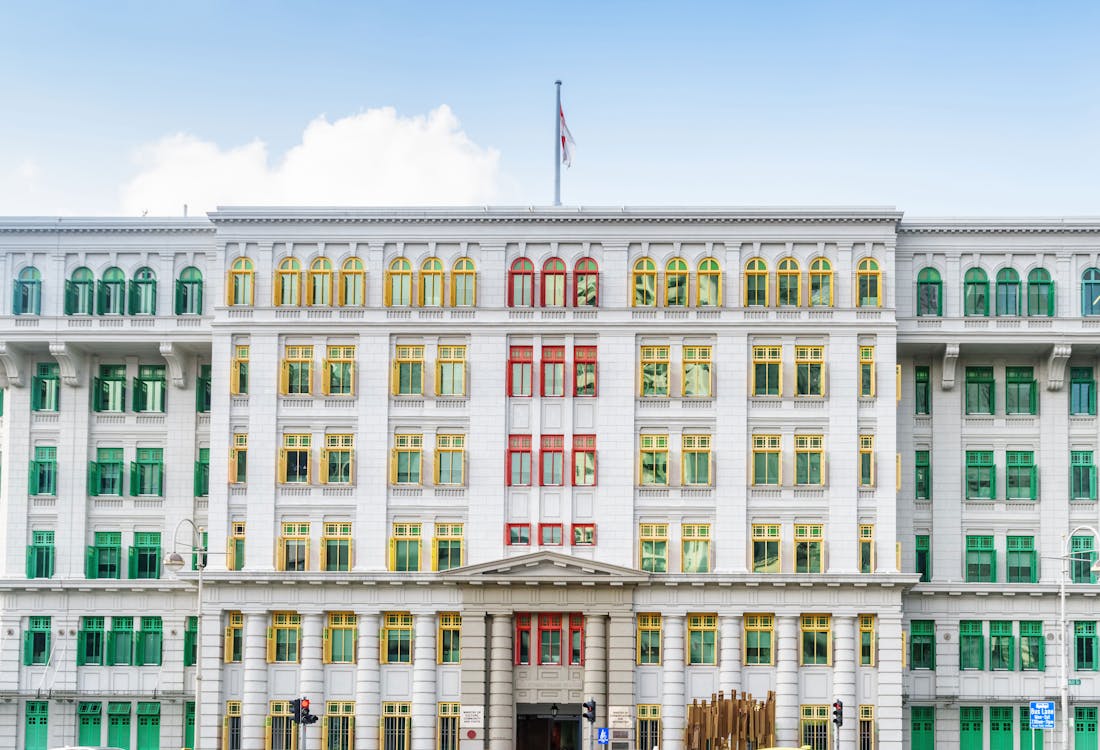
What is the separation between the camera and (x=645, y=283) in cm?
6294

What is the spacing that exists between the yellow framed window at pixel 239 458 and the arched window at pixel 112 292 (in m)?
8.15

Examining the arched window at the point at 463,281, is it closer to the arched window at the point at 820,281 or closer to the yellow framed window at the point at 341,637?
the yellow framed window at the point at 341,637

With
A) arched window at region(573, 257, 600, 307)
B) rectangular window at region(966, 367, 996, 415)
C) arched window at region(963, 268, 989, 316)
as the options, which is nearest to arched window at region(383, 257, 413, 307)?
arched window at region(573, 257, 600, 307)

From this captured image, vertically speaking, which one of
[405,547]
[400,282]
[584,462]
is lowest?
[405,547]

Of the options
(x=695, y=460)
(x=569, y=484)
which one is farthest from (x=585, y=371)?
(x=695, y=460)

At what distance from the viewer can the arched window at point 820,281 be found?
6259 centimetres

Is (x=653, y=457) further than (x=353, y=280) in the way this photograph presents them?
No

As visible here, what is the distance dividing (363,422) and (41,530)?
49.5ft

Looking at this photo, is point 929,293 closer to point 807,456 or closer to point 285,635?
point 807,456

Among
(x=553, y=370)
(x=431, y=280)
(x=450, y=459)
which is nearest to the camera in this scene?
(x=450, y=459)

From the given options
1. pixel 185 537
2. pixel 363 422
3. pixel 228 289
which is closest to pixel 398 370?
pixel 363 422

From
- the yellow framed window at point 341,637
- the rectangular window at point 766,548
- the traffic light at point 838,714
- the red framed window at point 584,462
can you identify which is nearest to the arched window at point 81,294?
the yellow framed window at point 341,637

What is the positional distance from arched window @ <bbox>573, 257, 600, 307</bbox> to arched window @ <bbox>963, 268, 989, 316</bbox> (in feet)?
50.5

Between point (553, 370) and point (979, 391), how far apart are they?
59.8ft
